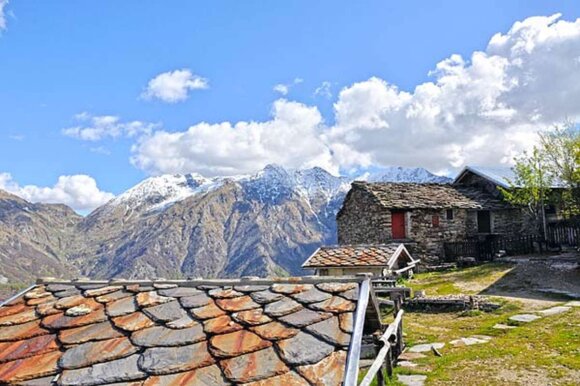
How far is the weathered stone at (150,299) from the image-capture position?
3.61m

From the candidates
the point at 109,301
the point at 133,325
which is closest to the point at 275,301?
the point at 133,325

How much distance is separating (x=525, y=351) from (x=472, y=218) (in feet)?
83.4

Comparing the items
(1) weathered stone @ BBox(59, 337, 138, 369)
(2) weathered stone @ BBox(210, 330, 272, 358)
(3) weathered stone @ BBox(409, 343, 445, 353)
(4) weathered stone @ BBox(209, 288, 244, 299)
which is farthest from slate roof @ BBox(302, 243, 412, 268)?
(1) weathered stone @ BBox(59, 337, 138, 369)

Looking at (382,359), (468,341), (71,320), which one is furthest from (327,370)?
(468,341)

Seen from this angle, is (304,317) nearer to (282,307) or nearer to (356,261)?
(282,307)

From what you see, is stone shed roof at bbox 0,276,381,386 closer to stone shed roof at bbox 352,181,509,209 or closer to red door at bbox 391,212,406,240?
stone shed roof at bbox 352,181,509,209

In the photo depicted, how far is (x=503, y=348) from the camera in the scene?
428 inches

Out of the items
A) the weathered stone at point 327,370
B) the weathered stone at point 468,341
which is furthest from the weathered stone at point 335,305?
the weathered stone at point 468,341

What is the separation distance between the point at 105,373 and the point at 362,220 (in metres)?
33.3

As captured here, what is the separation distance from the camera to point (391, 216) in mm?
32906

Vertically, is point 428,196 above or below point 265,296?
above

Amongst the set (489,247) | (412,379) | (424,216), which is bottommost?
(412,379)

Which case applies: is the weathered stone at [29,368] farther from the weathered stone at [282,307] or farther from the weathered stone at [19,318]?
the weathered stone at [282,307]

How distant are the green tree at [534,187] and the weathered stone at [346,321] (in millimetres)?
32984
